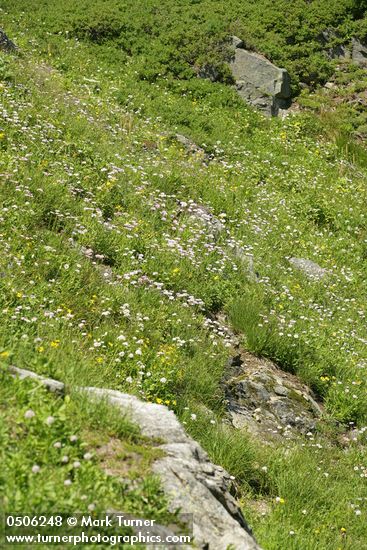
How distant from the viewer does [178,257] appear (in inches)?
354

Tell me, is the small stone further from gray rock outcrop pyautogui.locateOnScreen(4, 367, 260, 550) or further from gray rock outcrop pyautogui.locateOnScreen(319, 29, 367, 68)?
gray rock outcrop pyautogui.locateOnScreen(319, 29, 367, 68)

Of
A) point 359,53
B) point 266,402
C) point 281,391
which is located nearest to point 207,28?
point 359,53

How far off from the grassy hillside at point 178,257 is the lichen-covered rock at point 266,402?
8.9 inches

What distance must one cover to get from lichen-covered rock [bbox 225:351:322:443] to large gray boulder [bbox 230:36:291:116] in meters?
12.3

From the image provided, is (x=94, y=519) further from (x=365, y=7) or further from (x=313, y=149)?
(x=365, y=7)

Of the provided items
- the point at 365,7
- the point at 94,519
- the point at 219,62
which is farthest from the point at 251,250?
the point at 365,7

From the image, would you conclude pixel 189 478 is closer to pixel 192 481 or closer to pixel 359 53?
pixel 192 481

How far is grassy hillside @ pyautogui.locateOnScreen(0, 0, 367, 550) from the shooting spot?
606 cm

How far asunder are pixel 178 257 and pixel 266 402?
8.03 ft

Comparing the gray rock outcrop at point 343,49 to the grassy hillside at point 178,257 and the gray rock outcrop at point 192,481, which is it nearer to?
the grassy hillside at point 178,257

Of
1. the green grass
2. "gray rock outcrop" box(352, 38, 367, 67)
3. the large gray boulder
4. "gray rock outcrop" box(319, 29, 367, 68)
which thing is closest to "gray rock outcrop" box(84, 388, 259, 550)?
the green grass

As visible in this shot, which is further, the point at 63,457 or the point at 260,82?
the point at 260,82

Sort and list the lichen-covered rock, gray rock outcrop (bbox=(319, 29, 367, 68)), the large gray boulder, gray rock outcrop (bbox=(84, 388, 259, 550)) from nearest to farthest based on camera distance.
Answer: gray rock outcrop (bbox=(84, 388, 259, 550)) → the lichen-covered rock → the large gray boulder → gray rock outcrop (bbox=(319, 29, 367, 68))

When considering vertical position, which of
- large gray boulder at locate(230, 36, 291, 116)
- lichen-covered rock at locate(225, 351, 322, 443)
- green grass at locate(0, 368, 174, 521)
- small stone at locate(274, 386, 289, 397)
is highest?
green grass at locate(0, 368, 174, 521)
